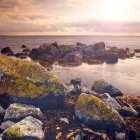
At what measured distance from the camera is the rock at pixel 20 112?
11.3m

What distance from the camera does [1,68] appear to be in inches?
518

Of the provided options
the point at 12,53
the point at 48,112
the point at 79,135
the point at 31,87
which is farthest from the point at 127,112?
the point at 12,53

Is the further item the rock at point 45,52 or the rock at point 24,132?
the rock at point 45,52

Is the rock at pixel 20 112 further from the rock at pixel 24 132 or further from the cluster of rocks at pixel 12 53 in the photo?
the cluster of rocks at pixel 12 53

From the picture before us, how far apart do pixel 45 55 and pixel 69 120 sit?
35.5 meters

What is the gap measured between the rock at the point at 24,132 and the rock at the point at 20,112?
91 cm

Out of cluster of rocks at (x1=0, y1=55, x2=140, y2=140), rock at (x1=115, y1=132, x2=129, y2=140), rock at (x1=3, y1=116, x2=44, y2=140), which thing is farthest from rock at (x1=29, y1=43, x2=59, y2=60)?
rock at (x1=3, y1=116, x2=44, y2=140)

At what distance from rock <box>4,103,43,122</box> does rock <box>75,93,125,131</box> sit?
174 centimetres

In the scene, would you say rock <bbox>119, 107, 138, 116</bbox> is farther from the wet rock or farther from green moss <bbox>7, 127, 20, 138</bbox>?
green moss <bbox>7, 127, 20, 138</bbox>

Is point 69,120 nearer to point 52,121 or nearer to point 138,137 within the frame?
point 52,121

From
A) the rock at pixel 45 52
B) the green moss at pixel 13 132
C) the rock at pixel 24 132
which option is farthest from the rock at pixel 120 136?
the rock at pixel 45 52

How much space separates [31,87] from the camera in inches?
500

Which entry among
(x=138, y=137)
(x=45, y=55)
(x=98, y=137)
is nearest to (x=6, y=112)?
(x=98, y=137)

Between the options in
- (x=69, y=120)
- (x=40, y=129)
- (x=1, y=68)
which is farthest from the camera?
(x=1, y=68)
